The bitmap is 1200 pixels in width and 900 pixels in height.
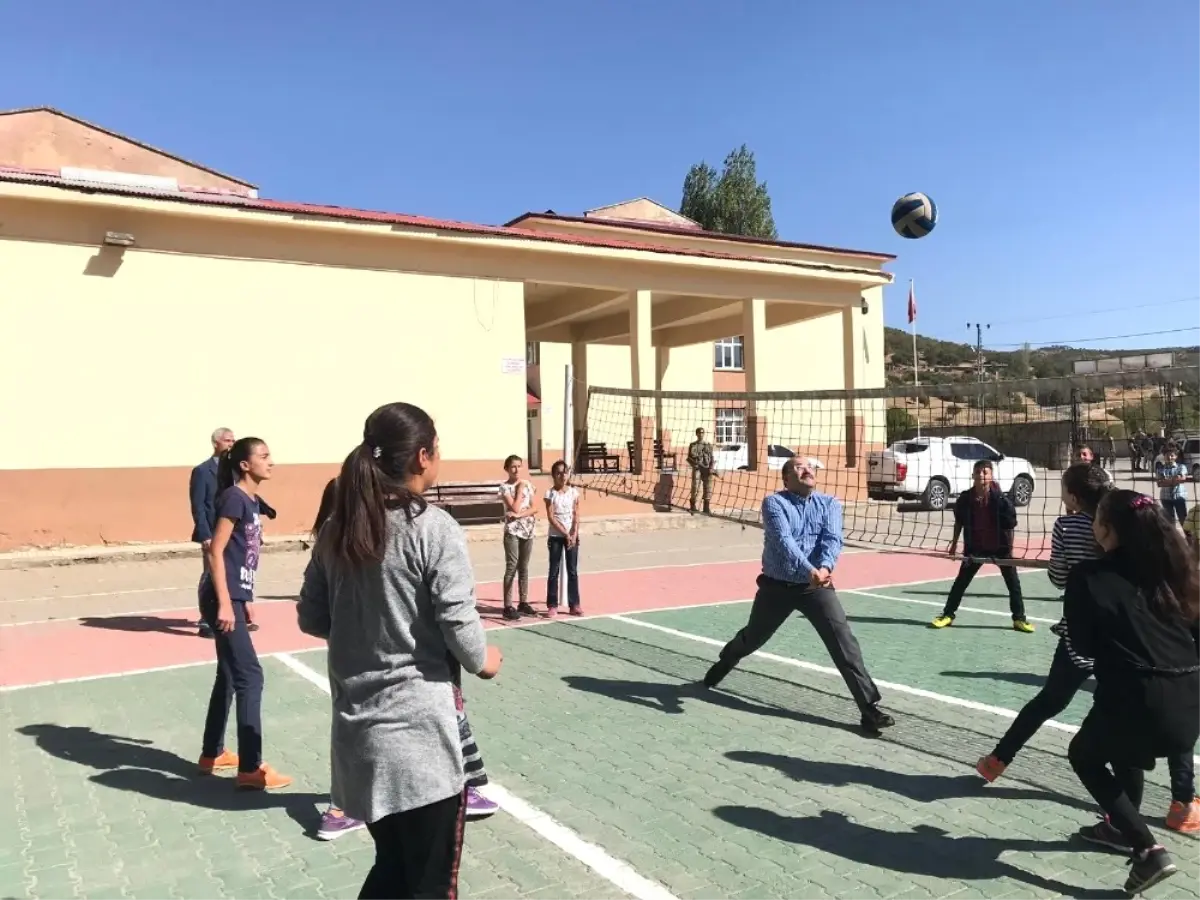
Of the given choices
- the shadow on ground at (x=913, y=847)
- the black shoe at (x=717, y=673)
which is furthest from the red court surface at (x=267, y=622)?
the shadow on ground at (x=913, y=847)

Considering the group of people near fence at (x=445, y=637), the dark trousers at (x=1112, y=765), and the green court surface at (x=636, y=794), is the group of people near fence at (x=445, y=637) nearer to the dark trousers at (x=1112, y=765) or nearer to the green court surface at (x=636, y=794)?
the dark trousers at (x=1112, y=765)

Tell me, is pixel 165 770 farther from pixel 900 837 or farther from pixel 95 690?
pixel 900 837

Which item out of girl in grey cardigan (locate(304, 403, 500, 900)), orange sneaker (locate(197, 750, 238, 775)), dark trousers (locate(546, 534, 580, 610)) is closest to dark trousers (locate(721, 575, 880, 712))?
orange sneaker (locate(197, 750, 238, 775))

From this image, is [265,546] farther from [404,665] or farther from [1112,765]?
[1112,765]

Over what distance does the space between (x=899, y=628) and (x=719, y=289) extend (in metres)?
12.3

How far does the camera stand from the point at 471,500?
54.4 feet

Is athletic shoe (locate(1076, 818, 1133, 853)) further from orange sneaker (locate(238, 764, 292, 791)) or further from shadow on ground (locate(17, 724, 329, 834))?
orange sneaker (locate(238, 764, 292, 791))

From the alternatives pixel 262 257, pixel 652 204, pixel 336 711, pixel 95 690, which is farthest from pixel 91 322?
pixel 652 204

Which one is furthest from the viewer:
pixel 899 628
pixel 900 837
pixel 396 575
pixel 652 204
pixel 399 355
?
pixel 652 204

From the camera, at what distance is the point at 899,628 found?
29.8ft

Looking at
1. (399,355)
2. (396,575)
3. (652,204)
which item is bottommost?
(396,575)

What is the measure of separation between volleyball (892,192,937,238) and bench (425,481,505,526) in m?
8.58

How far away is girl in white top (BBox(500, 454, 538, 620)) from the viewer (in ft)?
31.7

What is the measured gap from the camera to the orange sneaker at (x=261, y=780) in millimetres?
4691
